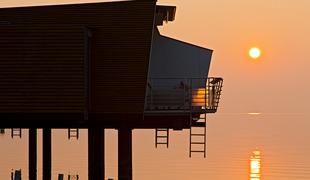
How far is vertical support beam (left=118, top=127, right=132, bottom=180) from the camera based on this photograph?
25.4 meters

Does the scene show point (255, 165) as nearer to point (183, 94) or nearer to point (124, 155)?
point (183, 94)

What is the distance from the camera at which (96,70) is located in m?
23.9

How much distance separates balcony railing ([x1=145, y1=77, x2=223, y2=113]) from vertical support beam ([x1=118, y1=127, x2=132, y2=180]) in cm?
Result: 156

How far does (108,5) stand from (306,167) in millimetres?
64073

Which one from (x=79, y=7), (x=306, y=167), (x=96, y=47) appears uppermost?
(x=79, y=7)

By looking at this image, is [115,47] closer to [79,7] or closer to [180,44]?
[79,7]

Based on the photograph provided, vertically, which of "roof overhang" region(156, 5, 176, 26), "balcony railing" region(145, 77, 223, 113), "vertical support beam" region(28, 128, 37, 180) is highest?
"roof overhang" region(156, 5, 176, 26)

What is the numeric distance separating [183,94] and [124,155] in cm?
326

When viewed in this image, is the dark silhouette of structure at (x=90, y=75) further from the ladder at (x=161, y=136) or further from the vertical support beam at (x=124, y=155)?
the ladder at (x=161, y=136)

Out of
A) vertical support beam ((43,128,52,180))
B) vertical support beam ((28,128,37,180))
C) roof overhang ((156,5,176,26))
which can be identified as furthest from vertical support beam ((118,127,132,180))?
vertical support beam ((28,128,37,180))

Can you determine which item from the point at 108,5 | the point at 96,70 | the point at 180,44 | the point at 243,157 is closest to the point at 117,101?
the point at 96,70

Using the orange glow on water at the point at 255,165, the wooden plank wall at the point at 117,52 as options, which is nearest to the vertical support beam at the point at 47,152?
the wooden plank wall at the point at 117,52

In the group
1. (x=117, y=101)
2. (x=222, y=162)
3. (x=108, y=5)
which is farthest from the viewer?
(x=222, y=162)

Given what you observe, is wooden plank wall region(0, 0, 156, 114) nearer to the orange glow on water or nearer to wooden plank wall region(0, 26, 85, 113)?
wooden plank wall region(0, 26, 85, 113)
